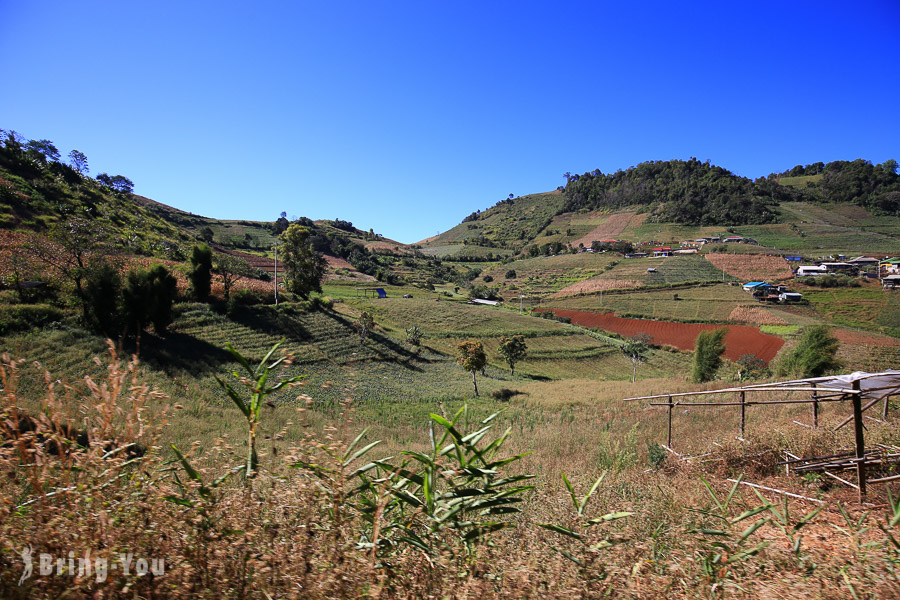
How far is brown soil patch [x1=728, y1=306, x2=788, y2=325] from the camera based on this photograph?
43375 millimetres

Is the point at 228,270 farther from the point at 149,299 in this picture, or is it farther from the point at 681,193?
the point at 681,193

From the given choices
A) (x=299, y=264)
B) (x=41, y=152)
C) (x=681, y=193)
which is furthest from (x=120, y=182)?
(x=681, y=193)

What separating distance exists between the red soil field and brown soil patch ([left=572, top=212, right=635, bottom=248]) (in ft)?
175

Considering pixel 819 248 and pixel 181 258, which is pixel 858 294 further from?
pixel 181 258


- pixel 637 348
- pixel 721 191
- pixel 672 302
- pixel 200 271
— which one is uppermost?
pixel 721 191

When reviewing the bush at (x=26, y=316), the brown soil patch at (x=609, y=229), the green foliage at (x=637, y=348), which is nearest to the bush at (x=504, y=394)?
the green foliage at (x=637, y=348)

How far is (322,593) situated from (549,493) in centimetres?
239

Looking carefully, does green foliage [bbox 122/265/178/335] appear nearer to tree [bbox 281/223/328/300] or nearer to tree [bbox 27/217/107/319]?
tree [bbox 27/217/107/319]

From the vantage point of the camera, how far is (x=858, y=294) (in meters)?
47.7

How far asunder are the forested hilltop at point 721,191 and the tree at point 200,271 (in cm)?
11608

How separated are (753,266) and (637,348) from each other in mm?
42672

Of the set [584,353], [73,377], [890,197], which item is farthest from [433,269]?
[890,197]

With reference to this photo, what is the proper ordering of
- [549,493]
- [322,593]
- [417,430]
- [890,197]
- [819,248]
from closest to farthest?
[322,593]
[549,493]
[417,430]
[819,248]
[890,197]

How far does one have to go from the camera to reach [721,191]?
113000 mm
